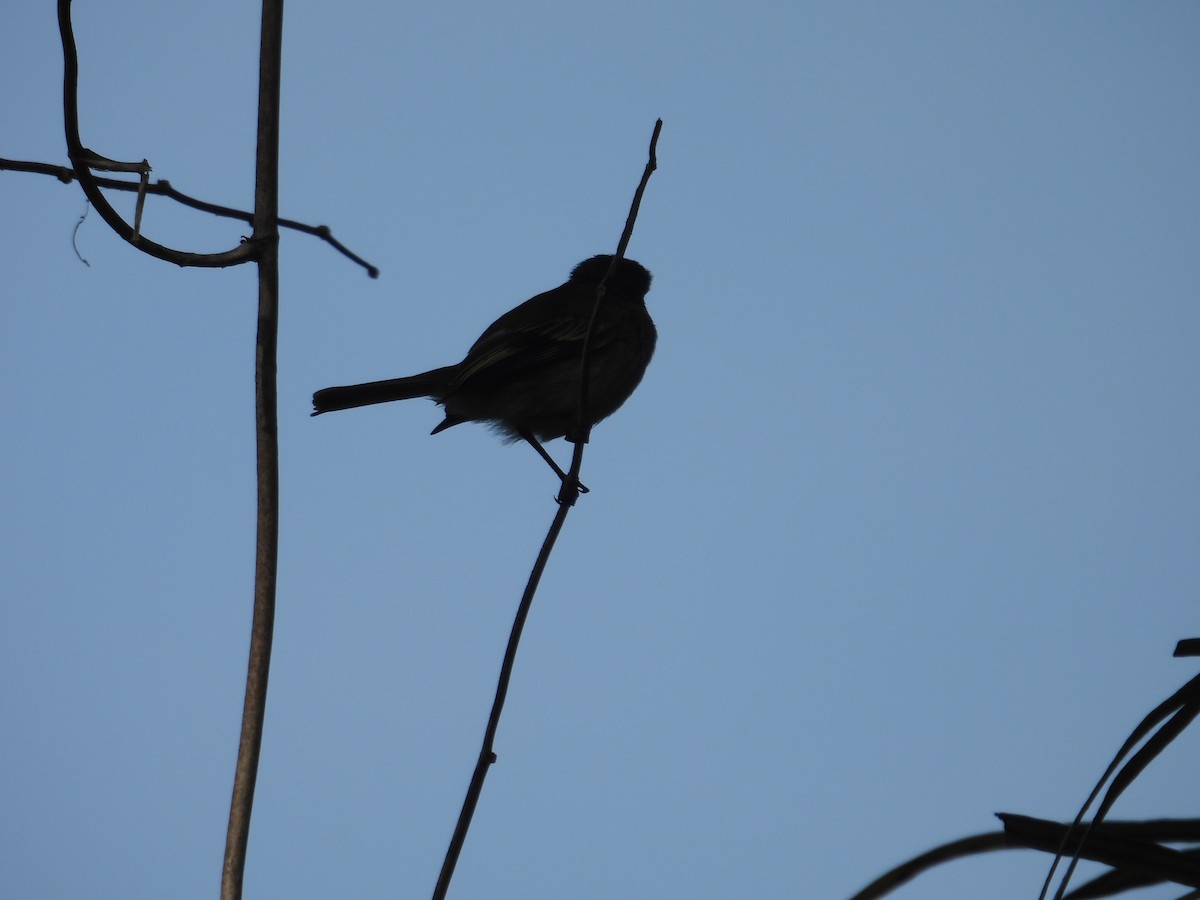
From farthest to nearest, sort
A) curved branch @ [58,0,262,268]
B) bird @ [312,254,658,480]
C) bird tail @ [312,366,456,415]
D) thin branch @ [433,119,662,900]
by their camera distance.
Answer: bird @ [312,254,658,480]
bird tail @ [312,366,456,415]
curved branch @ [58,0,262,268]
thin branch @ [433,119,662,900]

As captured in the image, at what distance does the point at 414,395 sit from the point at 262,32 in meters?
4.85

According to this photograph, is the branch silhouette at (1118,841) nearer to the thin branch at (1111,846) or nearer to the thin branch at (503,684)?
the thin branch at (1111,846)

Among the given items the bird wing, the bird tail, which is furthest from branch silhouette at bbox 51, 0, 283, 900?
the bird wing

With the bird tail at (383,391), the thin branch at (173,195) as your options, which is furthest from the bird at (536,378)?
the thin branch at (173,195)

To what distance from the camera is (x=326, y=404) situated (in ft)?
20.3

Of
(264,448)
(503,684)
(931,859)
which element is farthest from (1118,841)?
(264,448)

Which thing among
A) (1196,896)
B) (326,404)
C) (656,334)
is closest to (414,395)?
(326,404)

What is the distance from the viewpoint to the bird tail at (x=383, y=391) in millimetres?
6168

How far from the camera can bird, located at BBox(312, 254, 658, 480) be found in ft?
21.6

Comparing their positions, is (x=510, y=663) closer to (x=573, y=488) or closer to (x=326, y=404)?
(x=573, y=488)

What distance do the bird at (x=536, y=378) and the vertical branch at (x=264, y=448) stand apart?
4.33 meters

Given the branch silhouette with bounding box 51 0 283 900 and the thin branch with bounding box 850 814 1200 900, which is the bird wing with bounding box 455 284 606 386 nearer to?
the branch silhouette with bounding box 51 0 283 900

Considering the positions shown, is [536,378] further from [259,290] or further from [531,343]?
[259,290]

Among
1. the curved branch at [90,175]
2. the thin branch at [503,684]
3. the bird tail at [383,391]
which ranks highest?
the bird tail at [383,391]
